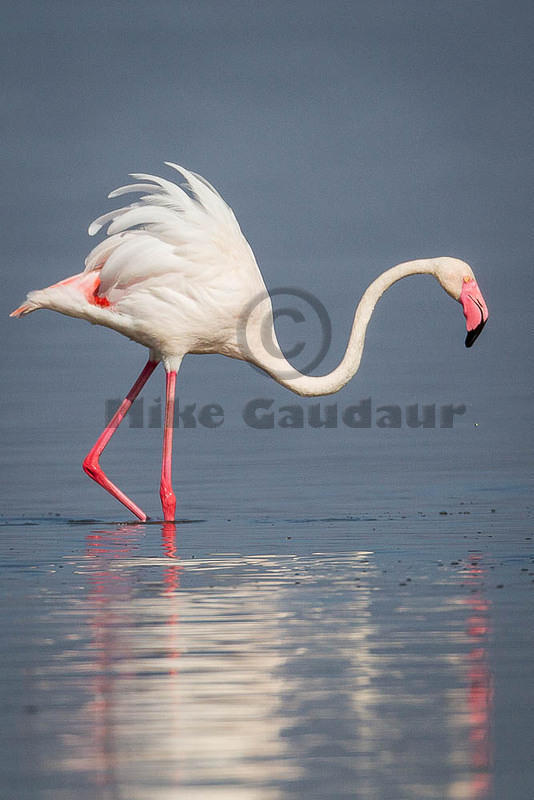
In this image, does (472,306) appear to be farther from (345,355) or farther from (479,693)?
(479,693)

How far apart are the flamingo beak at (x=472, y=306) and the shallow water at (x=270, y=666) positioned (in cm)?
206

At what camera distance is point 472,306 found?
10.5m

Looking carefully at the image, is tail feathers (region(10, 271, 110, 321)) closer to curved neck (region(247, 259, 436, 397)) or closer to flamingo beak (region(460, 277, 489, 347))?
curved neck (region(247, 259, 436, 397))

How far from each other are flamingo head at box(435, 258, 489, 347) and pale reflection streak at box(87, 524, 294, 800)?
3.26m

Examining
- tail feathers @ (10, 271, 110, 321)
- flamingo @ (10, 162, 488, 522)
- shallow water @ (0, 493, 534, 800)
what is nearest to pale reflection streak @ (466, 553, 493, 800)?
shallow water @ (0, 493, 534, 800)

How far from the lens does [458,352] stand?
2767 centimetres

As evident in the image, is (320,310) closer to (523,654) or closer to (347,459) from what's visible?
(347,459)

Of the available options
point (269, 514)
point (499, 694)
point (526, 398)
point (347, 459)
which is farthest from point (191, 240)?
point (526, 398)

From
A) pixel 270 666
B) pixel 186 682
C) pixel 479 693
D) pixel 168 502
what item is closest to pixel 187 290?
pixel 168 502

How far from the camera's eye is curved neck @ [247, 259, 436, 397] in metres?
10.6

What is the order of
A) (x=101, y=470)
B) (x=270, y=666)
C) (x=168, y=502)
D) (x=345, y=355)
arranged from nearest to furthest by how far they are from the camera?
(x=270, y=666)
(x=168, y=502)
(x=345, y=355)
(x=101, y=470)

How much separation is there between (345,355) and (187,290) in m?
1.14

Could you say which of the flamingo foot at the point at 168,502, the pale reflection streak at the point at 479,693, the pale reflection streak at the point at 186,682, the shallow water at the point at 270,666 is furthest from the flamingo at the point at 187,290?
the pale reflection streak at the point at 479,693

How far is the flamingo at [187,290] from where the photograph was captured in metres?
10.6
